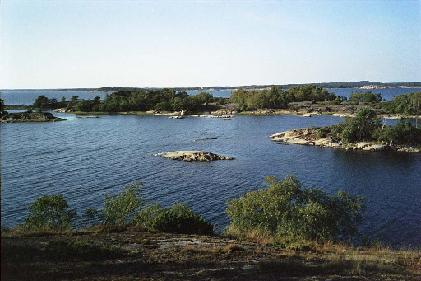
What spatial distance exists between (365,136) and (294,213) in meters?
86.0

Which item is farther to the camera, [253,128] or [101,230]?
[253,128]

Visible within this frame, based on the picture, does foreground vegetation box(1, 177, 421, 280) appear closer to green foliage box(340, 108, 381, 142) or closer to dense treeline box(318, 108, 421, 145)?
dense treeline box(318, 108, 421, 145)

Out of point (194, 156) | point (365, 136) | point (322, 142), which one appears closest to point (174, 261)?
point (194, 156)

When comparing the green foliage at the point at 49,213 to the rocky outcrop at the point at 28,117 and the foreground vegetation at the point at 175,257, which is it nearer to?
the foreground vegetation at the point at 175,257

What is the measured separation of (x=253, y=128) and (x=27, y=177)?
309ft

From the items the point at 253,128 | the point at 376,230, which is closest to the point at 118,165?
the point at 376,230

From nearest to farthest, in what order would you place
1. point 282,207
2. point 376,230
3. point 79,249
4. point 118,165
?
point 79,249, point 282,207, point 376,230, point 118,165

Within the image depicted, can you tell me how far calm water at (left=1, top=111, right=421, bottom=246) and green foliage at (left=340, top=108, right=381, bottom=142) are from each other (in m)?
9.44

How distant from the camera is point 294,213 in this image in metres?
38.5

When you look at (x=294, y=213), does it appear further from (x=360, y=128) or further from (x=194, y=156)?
(x=360, y=128)

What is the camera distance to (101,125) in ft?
545

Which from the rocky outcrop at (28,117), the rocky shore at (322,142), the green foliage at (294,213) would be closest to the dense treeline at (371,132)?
the rocky shore at (322,142)

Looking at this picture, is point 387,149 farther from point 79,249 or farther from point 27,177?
point 79,249

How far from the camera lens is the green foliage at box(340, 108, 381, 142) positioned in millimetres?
115375
